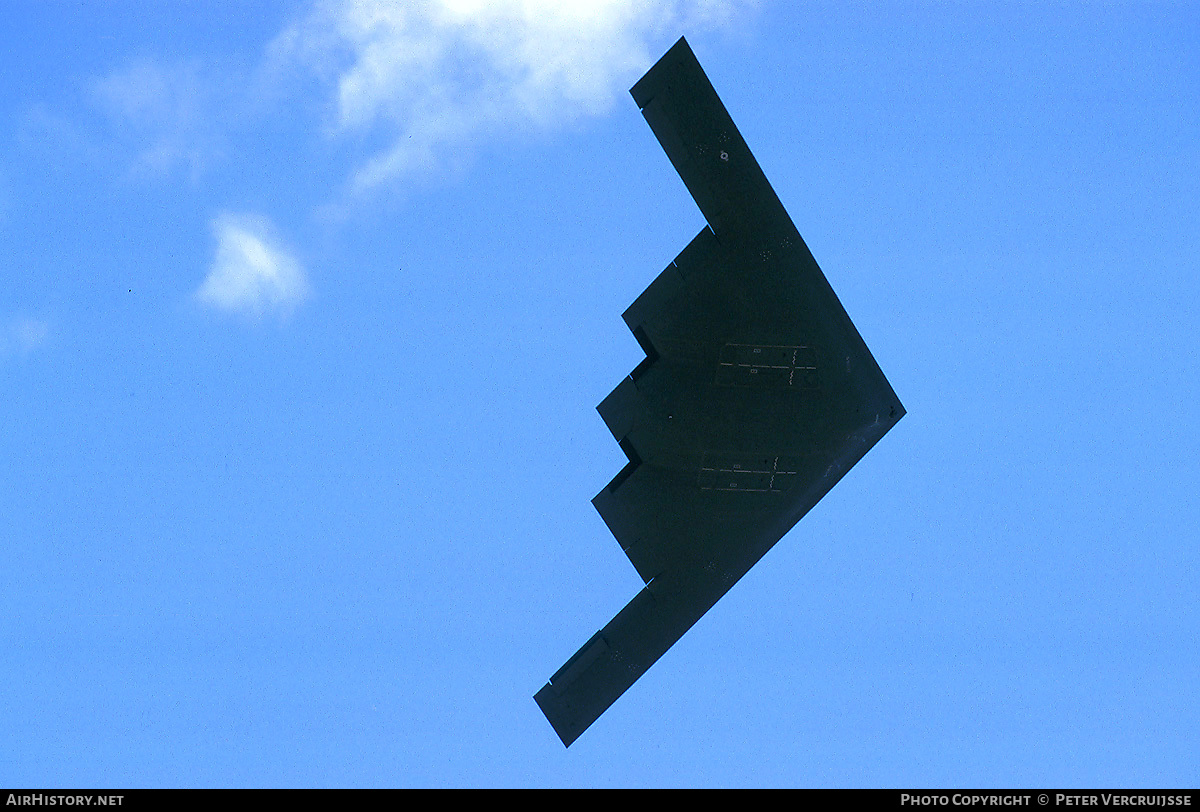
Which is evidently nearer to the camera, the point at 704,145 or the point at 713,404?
the point at 704,145

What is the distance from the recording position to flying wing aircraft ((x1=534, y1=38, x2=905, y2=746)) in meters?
16.2

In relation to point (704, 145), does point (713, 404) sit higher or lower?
lower

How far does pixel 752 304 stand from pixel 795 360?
3.59 feet

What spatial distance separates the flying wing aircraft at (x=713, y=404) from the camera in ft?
53.2

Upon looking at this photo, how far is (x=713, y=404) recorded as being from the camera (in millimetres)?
16750

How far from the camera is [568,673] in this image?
17172mm
